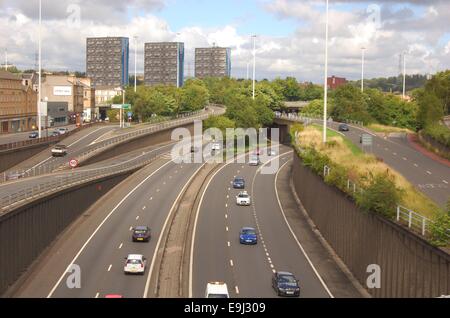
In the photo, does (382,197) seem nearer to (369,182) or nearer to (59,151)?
(369,182)

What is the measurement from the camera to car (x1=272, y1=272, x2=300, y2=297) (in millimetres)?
33594

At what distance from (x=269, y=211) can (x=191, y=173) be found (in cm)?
2188

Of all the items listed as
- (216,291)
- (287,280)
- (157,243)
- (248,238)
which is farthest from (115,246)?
(216,291)

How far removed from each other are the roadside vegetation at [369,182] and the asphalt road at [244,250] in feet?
18.1

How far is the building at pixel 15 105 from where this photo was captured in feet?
364

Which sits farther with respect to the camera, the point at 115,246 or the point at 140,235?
the point at 140,235

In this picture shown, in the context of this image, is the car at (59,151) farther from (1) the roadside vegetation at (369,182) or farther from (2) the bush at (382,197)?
(2) the bush at (382,197)

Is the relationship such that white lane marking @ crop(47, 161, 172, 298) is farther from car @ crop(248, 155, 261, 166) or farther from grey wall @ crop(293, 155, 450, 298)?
grey wall @ crop(293, 155, 450, 298)

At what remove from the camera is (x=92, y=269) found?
39.5m

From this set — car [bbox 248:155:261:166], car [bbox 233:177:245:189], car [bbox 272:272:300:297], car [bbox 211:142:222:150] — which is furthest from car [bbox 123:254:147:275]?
car [bbox 211:142:222:150]

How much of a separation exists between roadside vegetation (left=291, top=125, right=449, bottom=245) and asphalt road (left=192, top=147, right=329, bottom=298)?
553cm

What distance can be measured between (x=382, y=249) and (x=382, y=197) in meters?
2.76

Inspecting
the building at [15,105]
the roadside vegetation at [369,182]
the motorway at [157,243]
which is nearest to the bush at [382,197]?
the roadside vegetation at [369,182]

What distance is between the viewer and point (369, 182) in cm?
4075
